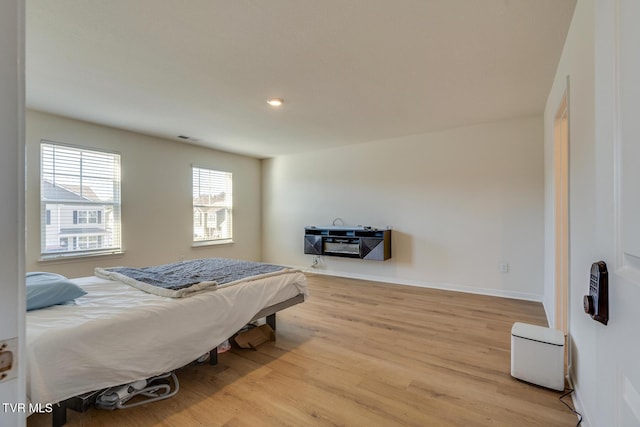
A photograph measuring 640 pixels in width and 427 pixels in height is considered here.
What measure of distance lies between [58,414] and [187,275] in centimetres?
121

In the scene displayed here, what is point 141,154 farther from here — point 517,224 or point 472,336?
point 517,224

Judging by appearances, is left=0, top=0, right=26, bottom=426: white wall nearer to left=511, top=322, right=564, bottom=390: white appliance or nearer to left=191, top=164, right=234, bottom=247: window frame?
left=511, top=322, right=564, bottom=390: white appliance

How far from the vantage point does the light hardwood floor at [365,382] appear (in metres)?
1.77

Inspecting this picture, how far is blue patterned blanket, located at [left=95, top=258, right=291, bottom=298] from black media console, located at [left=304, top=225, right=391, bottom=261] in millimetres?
2280

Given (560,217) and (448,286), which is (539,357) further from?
(448,286)

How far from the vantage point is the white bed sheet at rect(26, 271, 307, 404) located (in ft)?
4.88

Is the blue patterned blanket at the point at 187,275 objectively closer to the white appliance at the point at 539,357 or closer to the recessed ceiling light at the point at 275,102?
the recessed ceiling light at the point at 275,102

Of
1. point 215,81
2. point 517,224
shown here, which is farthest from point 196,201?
point 517,224

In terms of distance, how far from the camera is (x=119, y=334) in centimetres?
174

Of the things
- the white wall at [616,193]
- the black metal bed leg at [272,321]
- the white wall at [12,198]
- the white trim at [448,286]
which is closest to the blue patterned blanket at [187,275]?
the black metal bed leg at [272,321]

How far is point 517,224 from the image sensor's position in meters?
4.11

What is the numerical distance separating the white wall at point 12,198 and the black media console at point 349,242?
464 cm

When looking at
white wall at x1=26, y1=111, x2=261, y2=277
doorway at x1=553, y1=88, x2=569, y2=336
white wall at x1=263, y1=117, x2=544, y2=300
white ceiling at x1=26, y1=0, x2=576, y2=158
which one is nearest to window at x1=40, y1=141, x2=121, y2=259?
white wall at x1=26, y1=111, x2=261, y2=277

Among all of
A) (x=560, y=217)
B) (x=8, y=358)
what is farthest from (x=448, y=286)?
(x=8, y=358)
